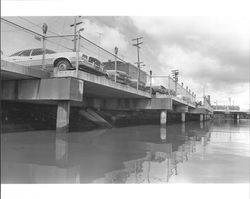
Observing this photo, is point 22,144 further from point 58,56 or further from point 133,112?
point 133,112

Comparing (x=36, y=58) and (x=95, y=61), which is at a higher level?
(x=95, y=61)

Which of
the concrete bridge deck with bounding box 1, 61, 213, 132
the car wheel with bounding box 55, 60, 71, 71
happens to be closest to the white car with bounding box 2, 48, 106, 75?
the car wheel with bounding box 55, 60, 71, 71

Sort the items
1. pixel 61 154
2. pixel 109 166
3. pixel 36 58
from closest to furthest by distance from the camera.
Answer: pixel 109 166 < pixel 61 154 < pixel 36 58

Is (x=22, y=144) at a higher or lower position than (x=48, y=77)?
lower

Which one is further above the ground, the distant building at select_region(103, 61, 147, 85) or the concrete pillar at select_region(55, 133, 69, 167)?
the distant building at select_region(103, 61, 147, 85)

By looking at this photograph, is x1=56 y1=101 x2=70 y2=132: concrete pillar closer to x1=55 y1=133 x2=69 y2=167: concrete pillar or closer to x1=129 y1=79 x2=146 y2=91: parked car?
x1=55 y1=133 x2=69 y2=167: concrete pillar

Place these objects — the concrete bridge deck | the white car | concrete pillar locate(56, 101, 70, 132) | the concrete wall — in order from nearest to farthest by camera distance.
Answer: the concrete bridge deck → the concrete wall → concrete pillar locate(56, 101, 70, 132) → the white car

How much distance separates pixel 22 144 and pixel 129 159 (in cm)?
362

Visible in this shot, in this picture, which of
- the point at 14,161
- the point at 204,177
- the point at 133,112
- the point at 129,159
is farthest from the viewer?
the point at 133,112

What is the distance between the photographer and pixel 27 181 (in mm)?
4461

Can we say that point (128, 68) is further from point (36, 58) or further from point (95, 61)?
point (36, 58)

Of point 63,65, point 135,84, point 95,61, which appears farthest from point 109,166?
point 135,84

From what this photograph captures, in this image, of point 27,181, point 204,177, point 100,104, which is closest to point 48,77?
point 27,181
